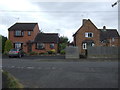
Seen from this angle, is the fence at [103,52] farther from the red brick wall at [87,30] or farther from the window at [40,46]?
the window at [40,46]

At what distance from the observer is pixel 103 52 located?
31391 mm

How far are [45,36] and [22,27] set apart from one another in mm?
5569

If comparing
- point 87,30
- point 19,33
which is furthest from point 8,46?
point 87,30

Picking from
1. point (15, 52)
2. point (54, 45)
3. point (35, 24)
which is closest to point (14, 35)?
point (35, 24)

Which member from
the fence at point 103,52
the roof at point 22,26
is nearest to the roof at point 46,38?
the roof at point 22,26

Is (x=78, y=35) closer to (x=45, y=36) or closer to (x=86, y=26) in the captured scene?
(x=86, y=26)

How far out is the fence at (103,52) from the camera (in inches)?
1228

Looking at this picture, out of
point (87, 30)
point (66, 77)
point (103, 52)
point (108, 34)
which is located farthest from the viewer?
point (108, 34)

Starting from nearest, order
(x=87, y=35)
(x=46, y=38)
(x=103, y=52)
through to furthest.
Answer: (x=103, y=52), (x=87, y=35), (x=46, y=38)

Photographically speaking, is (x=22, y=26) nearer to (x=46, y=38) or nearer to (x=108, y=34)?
(x=46, y=38)

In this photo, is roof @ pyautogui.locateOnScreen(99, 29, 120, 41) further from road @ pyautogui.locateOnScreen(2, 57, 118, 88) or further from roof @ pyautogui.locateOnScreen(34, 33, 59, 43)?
road @ pyautogui.locateOnScreen(2, 57, 118, 88)

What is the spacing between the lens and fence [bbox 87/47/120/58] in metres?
31.2

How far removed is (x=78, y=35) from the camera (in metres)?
43.8

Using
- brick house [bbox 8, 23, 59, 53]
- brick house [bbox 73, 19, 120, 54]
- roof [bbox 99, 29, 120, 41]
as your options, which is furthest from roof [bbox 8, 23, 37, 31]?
roof [bbox 99, 29, 120, 41]
